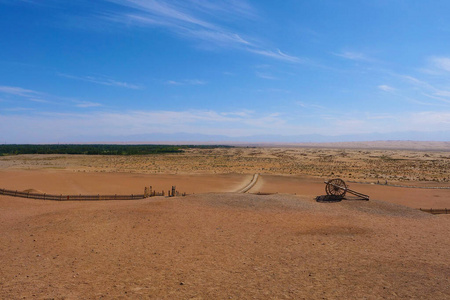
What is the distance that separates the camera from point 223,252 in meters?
12.7

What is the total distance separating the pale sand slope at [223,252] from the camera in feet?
30.8

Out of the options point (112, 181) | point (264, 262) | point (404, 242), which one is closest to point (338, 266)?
point (264, 262)

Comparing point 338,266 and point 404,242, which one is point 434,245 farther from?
point 338,266

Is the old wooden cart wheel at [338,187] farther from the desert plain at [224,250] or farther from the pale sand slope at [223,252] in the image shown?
the pale sand slope at [223,252]

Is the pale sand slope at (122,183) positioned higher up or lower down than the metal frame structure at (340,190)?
lower down

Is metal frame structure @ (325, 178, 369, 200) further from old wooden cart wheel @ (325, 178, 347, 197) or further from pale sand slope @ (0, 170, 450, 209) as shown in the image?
pale sand slope @ (0, 170, 450, 209)

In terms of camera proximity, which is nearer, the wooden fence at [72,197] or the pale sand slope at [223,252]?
the pale sand slope at [223,252]

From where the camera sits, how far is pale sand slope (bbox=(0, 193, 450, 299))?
9.38 m

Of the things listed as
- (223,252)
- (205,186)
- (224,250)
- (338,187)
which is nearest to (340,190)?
(338,187)

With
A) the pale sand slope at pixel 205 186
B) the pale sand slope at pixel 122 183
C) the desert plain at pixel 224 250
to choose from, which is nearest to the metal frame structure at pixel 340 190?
the desert plain at pixel 224 250

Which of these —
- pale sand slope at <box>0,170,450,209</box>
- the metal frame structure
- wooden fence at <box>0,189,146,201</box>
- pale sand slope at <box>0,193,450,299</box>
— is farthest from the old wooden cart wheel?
wooden fence at <box>0,189,146,201</box>

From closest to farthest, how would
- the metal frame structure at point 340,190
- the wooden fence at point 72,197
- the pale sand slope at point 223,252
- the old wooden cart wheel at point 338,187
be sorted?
the pale sand slope at point 223,252, the metal frame structure at point 340,190, the old wooden cart wheel at point 338,187, the wooden fence at point 72,197

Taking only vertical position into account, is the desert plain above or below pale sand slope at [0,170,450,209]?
above

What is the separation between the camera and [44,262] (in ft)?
37.2
